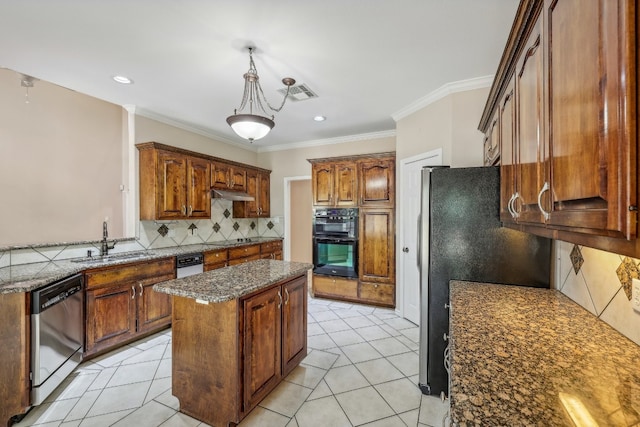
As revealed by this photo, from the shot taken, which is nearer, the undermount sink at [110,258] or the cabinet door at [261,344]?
the cabinet door at [261,344]

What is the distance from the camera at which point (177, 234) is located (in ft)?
13.0

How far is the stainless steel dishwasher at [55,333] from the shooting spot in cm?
195

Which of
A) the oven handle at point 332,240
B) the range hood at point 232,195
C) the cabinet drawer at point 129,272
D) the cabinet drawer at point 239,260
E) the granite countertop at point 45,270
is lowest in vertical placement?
the cabinet drawer at point 239,260

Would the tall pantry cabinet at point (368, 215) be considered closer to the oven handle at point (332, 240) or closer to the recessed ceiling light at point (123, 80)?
the oven handle at point (332, 240)

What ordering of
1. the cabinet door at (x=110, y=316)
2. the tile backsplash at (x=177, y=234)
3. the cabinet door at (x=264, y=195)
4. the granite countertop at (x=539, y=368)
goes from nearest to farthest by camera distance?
the granite countertop at (x=539, y=368) → the cabinet door at (x=110, y=316) → the tile backsplash at (x=177, y=234) → the cabinet door at (x=264, y=195)

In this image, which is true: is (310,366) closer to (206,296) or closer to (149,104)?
(206,296)

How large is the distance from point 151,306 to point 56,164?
236 centimetres

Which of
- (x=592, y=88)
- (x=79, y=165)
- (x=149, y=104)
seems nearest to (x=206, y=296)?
(x=592, y=88)

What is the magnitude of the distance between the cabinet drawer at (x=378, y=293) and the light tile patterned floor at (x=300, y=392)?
88 cm

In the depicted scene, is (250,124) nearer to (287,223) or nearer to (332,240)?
(332,240)

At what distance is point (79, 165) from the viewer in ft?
12.6

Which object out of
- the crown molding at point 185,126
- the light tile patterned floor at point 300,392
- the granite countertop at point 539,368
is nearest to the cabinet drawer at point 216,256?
the light tile patterned floor at point 300,392

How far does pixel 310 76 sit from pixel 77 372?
11.1ft

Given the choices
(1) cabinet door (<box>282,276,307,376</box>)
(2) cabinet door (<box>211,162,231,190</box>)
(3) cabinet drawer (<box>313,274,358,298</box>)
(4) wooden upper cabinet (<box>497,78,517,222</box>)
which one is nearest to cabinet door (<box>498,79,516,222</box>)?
(4) wooden upper cabinet (<box>497,78,517,222</box>)
